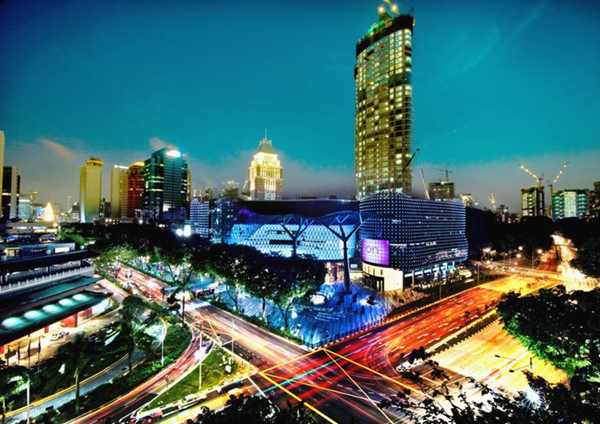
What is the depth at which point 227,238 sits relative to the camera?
4481 inches

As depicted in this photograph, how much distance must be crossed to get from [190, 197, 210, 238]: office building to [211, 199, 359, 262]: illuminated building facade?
17783mm

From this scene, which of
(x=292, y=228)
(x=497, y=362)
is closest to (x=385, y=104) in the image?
(x=292, y=228)

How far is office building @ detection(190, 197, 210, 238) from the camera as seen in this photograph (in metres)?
137

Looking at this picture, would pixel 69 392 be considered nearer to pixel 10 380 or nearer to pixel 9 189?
pixel 10 380

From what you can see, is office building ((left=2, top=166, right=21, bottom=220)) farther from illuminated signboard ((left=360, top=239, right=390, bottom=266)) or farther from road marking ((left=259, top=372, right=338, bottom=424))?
road marking ((left=259, top=372, right=338, bottom=424))

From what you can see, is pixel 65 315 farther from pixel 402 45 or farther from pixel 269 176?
pixel 269 176

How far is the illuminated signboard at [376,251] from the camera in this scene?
7112 centimetres

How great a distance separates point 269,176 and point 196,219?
64.2 metres

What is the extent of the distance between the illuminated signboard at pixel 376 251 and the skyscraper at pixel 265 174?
11729 cm

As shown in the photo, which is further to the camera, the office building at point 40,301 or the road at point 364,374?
the office building at point 40,301

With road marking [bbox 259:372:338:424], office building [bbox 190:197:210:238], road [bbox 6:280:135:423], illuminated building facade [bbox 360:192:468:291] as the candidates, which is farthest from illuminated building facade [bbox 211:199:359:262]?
road [bbox 6:280:135:423]


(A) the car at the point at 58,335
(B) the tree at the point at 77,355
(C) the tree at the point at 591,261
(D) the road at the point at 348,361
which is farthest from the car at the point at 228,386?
(C) the tree at the point at 591,261

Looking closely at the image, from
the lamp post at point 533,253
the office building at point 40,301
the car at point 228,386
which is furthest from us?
the lamp post at point 533,253

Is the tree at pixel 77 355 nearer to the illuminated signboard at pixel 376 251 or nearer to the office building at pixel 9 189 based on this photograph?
the illuminated signboard at pixel 376 251
